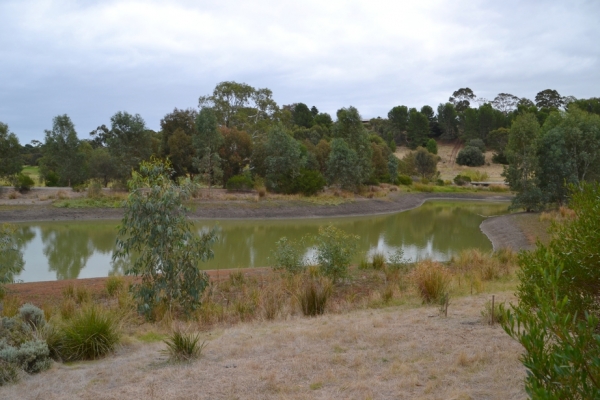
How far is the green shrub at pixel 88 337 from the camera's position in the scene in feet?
20.1

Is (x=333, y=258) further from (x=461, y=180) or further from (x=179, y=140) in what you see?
(x=461, y=180)

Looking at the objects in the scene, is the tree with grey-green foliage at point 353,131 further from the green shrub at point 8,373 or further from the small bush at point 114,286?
the green shrub at point 8,373

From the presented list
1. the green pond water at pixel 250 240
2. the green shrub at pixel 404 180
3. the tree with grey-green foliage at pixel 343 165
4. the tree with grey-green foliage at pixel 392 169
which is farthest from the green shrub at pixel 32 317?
the green shrub at pixel 404 180

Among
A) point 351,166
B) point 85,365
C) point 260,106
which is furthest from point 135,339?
point 260,106

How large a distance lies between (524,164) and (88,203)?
26.6 m

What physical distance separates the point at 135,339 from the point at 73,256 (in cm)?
1308

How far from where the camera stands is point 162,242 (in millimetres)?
8203

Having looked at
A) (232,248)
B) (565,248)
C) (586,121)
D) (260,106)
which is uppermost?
(260,106)

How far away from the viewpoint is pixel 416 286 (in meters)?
9.61

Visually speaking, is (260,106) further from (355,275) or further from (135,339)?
(135,339)

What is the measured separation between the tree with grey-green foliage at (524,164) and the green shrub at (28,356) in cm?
3089

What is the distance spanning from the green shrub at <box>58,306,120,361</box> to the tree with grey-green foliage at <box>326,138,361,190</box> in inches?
1308

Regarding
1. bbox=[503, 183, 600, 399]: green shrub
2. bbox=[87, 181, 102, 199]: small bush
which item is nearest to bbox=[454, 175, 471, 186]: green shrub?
bbox=[87, 181, 102, 199]: small bush

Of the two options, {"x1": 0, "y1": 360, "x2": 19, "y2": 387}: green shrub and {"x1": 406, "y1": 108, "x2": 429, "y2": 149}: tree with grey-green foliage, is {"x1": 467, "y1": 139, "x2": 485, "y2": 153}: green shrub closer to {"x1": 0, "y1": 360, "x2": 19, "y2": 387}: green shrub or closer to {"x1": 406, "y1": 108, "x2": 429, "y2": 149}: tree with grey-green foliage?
{"x1": 406, "y1": 108, "x2": 429, "y2": 149}: tree with grey-green foliage
